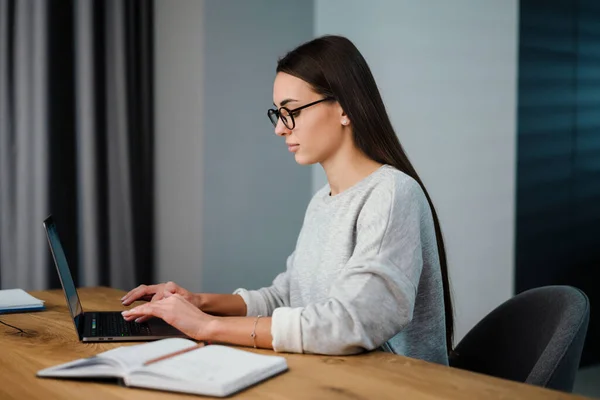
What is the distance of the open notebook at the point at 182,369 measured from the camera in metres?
1.06

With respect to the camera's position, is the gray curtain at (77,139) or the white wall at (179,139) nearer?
the gray curtain at (77,139)

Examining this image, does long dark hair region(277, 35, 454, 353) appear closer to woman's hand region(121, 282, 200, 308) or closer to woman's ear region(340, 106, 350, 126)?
woman's ear region(340, 106, 350, 126)

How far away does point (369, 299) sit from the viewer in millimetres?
1299

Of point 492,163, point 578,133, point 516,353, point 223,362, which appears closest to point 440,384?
point 223,362

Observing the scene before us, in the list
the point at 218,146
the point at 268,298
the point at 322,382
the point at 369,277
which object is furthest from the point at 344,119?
the point at 218,146

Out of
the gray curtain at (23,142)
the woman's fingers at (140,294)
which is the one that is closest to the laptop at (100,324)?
the woman's fingers at (140,294)

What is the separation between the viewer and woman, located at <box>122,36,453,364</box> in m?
1.30

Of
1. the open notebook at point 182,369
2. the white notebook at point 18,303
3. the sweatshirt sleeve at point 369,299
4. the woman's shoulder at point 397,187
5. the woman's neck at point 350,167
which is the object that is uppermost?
the woman's neck at point 350,167

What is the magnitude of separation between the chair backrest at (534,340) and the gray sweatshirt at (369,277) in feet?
0.41

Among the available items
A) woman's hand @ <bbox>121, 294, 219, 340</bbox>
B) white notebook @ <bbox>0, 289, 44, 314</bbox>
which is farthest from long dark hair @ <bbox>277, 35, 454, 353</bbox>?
white notebook @ <bbox>0, 289, 44, 314</bbox>

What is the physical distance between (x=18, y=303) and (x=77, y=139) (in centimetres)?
143

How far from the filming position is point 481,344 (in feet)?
5.36

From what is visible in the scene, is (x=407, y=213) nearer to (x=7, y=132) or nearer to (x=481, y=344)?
(x=481, y=344)

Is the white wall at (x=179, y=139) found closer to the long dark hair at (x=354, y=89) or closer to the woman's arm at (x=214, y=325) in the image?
the long dark hair at (x=354, y=89)
